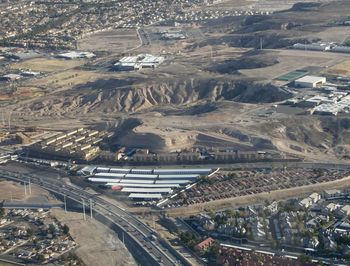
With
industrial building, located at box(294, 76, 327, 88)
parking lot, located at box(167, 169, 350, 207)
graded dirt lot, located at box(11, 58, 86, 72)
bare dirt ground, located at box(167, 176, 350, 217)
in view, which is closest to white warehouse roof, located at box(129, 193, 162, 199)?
parking lot, located at box(167, 169, 350, 207)

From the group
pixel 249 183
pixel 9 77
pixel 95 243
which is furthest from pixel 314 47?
pixel 95 243

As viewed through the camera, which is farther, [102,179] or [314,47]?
[314,47]

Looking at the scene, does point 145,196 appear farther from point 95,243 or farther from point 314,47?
point 314,47

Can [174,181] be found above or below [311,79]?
below

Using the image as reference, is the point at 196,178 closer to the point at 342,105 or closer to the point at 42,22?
the point at 342,105

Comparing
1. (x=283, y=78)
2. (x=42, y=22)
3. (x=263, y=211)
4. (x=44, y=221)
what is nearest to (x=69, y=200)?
(x=44, y=221)

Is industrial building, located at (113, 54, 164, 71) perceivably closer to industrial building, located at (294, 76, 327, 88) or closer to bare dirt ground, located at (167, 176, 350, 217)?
industrial building, located at (294, 76, 327, 88)
